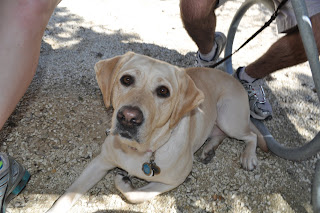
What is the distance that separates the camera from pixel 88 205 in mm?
2770

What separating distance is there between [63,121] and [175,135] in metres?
1.61

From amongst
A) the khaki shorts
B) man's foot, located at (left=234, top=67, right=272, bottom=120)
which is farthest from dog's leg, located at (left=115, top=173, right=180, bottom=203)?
the khaki shorts

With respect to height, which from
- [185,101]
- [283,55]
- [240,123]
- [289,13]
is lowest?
[240,123]

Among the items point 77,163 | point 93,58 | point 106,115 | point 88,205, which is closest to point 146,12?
point 93,58

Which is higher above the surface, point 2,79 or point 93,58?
point 2,79

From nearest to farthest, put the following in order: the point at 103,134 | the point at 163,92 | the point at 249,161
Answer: the point at 163,92
the point at 249,161
the point at 103,134

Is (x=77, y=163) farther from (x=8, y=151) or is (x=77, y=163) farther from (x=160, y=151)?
(x=160, y=151)

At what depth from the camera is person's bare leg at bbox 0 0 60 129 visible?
1.76m

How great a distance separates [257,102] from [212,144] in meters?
1.03

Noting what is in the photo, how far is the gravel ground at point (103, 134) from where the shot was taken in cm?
294

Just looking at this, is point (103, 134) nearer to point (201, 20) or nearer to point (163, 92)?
point (163, 92)

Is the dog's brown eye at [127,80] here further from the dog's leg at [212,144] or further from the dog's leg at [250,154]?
the dog's leg at [250,154]

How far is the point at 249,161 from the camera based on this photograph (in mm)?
3379

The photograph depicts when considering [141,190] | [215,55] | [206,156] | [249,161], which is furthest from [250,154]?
[215,55]
